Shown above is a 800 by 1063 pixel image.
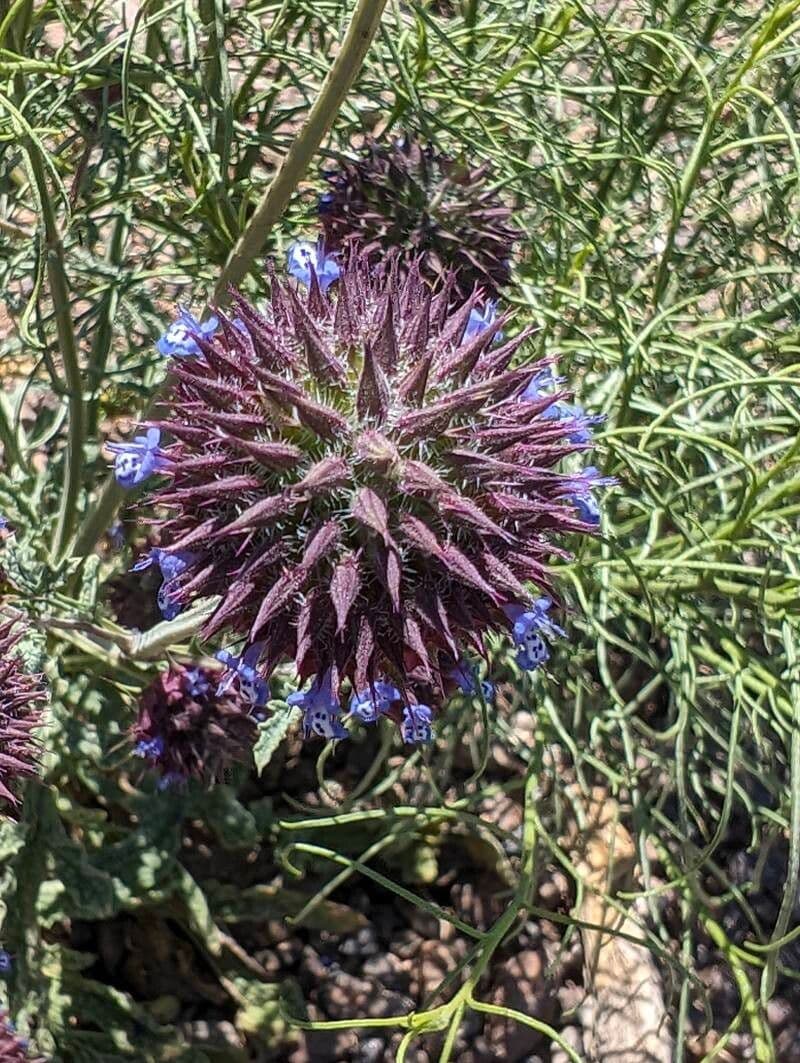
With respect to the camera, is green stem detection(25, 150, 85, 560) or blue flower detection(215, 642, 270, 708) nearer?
blue flower detection(215, 642, 270, 708)

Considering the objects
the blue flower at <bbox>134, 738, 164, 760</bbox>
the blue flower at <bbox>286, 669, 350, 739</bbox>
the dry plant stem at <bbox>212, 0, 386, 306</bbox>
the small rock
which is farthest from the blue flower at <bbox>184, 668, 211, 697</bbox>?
the small rock

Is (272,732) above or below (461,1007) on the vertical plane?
above

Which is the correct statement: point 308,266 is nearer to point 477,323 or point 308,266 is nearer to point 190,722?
point 477,323

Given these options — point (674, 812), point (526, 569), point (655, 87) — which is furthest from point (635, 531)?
point (526, 569)

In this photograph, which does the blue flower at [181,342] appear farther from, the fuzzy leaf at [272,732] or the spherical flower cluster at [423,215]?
the fuzzy leaf at [272,732]

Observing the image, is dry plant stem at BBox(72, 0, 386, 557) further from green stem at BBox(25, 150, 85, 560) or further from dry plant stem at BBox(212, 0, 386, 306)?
green stem at BBox(25, 150, 85, 560)

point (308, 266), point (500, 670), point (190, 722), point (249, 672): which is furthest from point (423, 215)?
point (500, 670)

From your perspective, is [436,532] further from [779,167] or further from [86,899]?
[779,167]
